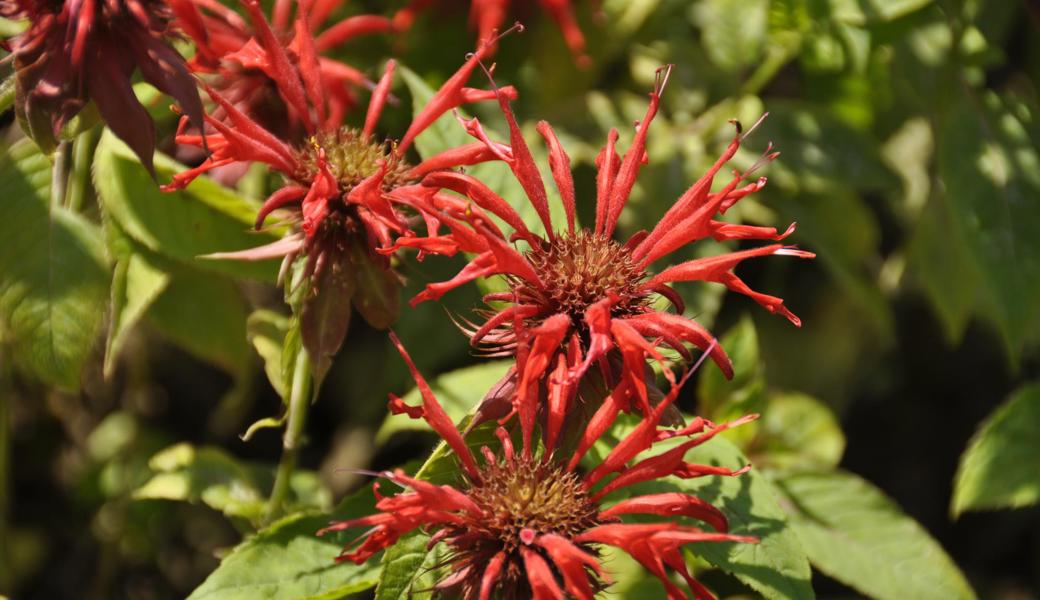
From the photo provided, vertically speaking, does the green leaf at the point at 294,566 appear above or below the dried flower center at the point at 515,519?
below

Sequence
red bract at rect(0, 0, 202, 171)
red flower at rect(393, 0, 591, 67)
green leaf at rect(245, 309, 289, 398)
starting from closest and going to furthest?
red bract at rect(0, 0, 202, 171) → green leaf at rect(245, 309, 289, 398) → red flower at rect(393, 0, 591, 67)

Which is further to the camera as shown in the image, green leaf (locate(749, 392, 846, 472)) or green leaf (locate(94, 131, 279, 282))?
green leaf (locate(749, 392, 846, 472))

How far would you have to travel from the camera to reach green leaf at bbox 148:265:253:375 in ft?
4.94

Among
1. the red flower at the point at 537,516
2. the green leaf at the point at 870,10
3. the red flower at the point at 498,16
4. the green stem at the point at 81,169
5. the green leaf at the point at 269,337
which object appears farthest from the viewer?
the red flower at the point at 498,16

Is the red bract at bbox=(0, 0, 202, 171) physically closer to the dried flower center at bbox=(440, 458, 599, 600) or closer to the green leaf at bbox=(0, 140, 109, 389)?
the green leaf at bbox=(0, 140, 109, 389)

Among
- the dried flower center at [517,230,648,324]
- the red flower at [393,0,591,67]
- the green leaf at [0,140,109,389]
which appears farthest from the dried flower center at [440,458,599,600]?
the red flower at [393,0,591,67]

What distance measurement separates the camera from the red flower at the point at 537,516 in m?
0.93

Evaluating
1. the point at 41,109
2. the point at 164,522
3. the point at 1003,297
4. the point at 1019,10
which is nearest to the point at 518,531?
the point at 41,109

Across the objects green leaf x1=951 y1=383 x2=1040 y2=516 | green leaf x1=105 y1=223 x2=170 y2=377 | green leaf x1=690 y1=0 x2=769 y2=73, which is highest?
green leaf x1=690 y1=0 x2=769 y2=73

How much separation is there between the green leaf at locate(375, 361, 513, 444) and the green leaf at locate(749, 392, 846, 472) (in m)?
0.43

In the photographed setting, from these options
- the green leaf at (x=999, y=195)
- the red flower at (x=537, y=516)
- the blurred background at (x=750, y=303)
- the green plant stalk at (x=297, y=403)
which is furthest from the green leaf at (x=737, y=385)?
the green plant stalk at (x=297, y=403)

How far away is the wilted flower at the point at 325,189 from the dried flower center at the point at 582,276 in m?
0.14

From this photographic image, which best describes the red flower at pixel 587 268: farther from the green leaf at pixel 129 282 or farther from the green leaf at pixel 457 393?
the green leaf at pixel 129 282

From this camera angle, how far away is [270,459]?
2.13m
